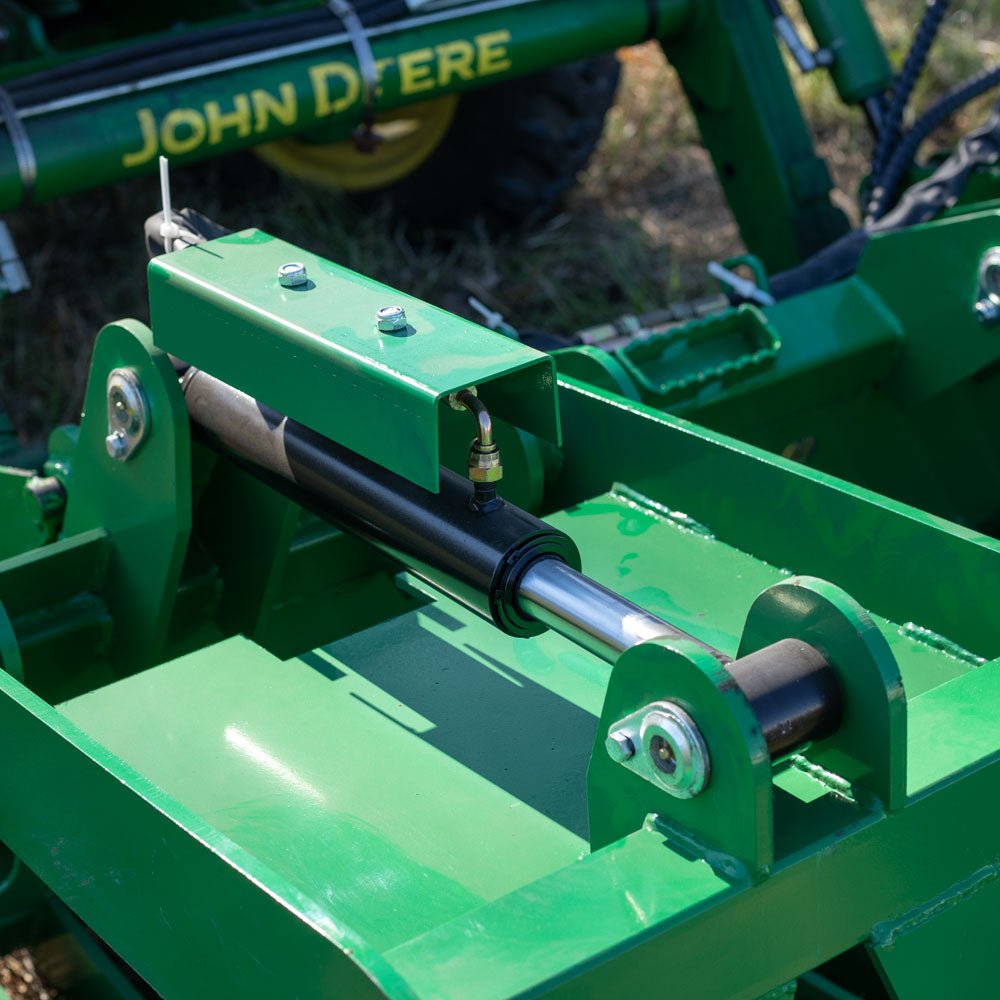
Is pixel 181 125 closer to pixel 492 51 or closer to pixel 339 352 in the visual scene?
pixel 492 51

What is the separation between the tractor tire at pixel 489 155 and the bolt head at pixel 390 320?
2.30 meters

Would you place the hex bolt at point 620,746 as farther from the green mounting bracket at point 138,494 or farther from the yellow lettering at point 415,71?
the yellow lettering at point 415,71

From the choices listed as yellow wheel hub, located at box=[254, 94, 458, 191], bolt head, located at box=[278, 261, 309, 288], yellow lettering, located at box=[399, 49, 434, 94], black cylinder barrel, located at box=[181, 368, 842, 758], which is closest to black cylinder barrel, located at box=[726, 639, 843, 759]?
black cylinder barrel, located at box=[181, 368, 842, 758]

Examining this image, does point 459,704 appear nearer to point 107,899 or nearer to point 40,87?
point 107,899

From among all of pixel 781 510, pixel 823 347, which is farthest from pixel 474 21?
pixel 781 510

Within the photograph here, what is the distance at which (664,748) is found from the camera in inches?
50.8

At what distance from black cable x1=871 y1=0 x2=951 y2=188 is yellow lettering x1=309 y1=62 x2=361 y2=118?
0.97 meters

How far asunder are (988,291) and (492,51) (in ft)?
3.53

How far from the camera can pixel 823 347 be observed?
2469 millimetres

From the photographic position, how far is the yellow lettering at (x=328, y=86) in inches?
113

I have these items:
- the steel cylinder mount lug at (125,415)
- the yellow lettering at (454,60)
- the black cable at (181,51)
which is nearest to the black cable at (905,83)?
the yellow lettering at (454,60)

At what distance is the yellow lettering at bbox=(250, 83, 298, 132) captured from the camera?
2.82m

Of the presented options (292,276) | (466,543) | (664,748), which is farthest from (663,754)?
(292,276)

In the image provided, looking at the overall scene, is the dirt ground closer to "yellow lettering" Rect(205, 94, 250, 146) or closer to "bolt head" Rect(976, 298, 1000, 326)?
"yellow lettering" Rect(205, 94, 250, 146)
